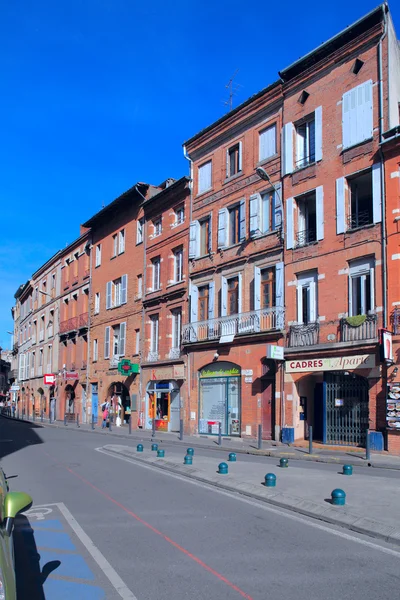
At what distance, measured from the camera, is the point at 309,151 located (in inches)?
893

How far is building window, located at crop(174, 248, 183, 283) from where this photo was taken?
29.6 metres

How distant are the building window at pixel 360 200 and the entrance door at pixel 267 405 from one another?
7.12 metres

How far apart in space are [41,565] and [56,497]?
4023 mm

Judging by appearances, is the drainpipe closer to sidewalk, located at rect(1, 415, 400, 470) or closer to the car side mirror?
sidewalk, located at rect(1, 415, 400, 470)

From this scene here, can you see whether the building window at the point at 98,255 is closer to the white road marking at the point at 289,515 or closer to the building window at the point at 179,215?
the building window at the point at 179,215

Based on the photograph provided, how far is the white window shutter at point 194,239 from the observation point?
28172 mm

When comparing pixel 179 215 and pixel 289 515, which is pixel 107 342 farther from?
pixel 289 515

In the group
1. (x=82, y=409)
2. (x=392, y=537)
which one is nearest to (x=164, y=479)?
(x=392, y=537)

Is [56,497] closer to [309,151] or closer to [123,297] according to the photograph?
[309,151]

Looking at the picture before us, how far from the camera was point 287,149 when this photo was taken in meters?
23.2

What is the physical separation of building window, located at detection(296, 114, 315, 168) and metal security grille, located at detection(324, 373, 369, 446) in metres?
8.53

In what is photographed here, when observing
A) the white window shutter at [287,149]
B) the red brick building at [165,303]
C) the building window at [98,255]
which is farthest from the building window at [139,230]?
the white window shutter at [287,149]

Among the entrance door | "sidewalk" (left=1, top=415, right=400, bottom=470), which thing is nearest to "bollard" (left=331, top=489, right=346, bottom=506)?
"sidewalk" (left=1, top=415, right=400, bottom=470)

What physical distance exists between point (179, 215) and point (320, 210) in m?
11.0
